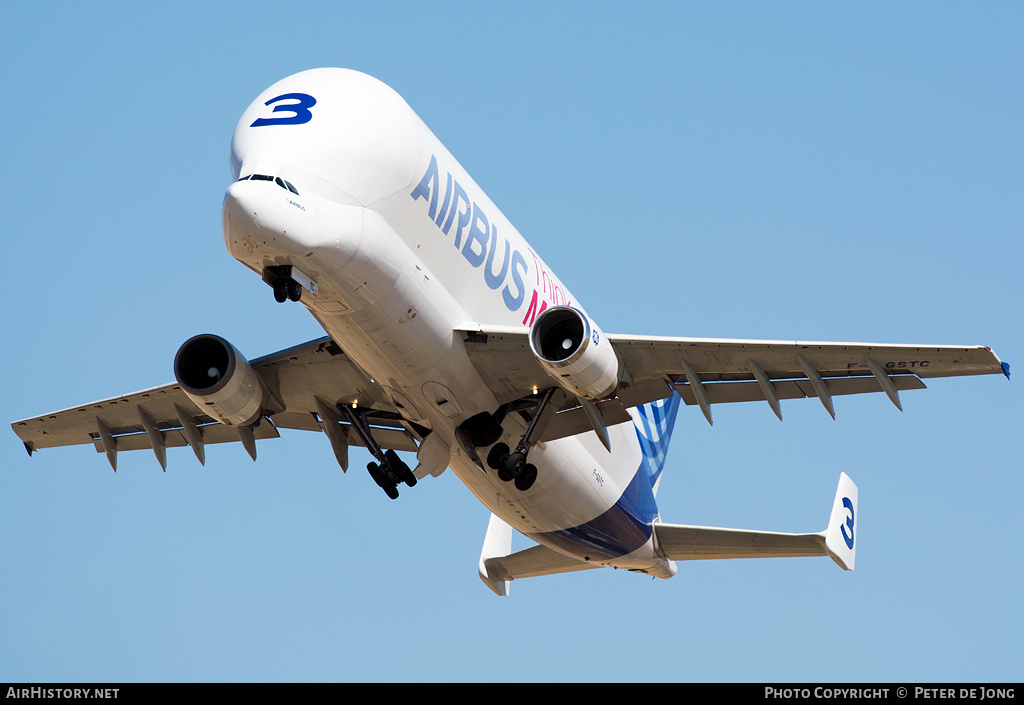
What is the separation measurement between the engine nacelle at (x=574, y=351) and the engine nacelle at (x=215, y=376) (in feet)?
19.9

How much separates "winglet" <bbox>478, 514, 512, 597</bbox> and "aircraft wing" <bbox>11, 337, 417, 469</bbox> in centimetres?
655

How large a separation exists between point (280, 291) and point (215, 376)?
14.9ft

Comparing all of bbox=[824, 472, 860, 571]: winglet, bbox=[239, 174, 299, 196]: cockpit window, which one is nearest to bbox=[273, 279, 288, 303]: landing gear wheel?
bbox=[239, 174, 299, 196]: cockpit window

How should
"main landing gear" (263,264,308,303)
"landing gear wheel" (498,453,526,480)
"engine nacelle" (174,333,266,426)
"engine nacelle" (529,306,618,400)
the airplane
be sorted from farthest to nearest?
"engine nacelle" (174,333,266,426)
"landing gear wheel" (498,453,526,480)
"engine nacelle" (529,306,618,400)
the airplane
"main landing gear" (263,264,308,303)

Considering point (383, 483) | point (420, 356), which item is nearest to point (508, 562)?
point (383, 483)

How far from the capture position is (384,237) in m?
20.7

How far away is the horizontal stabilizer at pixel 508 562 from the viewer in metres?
32.1

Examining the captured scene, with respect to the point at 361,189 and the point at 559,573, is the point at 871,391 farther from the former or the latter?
the point at 559,573

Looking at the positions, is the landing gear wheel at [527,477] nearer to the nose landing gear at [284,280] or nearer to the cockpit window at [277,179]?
the nose landing gear at [284,280]

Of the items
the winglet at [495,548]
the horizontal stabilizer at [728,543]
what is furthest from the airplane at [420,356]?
the winglet at [495,548]

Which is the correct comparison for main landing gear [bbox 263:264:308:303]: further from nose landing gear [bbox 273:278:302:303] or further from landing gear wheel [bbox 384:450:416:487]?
landing gear wheel [bbox 384:450:416:487]

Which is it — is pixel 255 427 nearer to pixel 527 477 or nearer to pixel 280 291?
pixel 527 477

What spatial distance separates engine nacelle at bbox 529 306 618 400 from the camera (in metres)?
21.4
